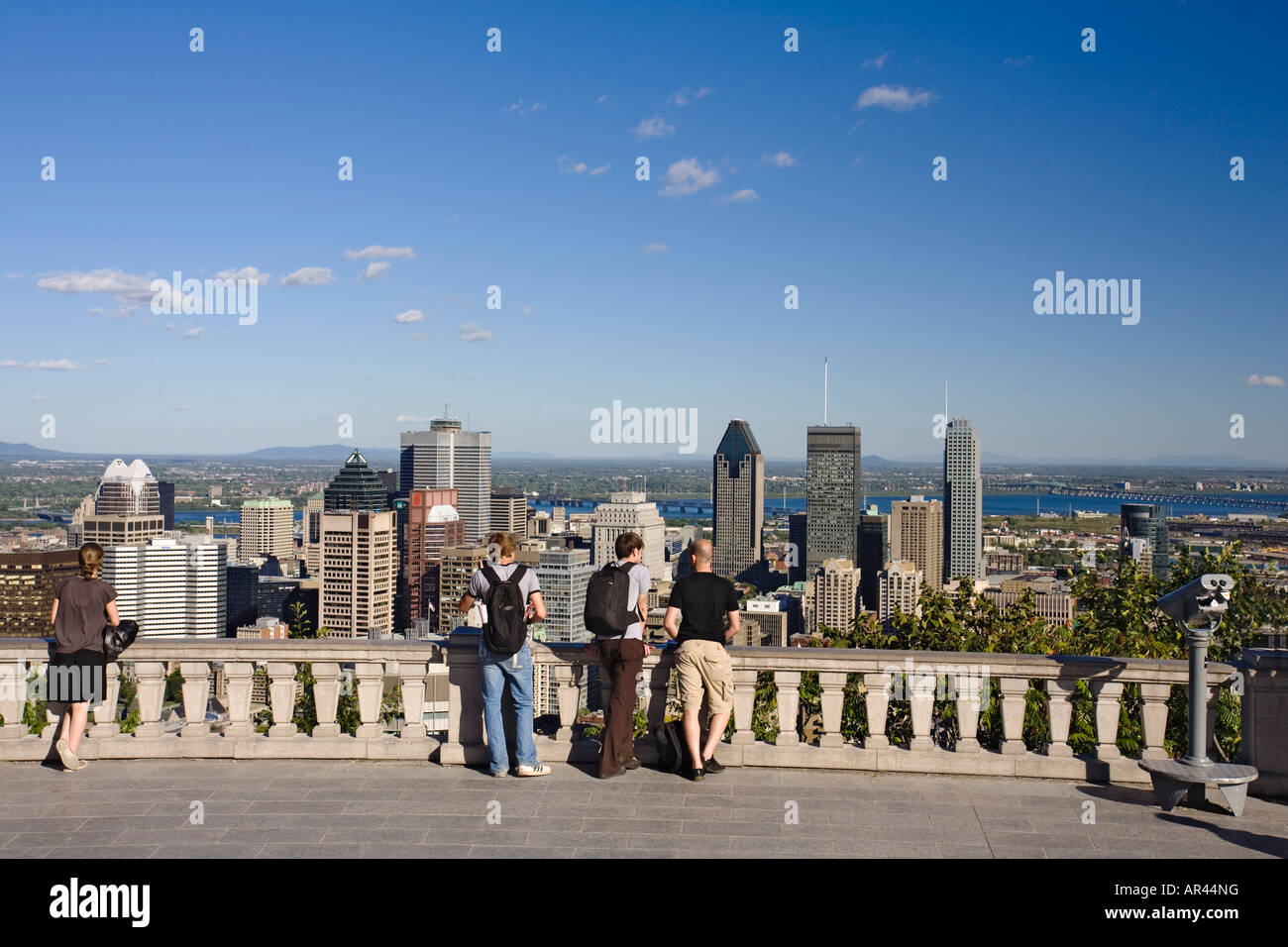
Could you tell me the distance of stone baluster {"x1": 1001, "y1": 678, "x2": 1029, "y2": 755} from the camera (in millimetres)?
8141

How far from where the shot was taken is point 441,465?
182 meters

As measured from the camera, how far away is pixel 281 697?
8.55 metres

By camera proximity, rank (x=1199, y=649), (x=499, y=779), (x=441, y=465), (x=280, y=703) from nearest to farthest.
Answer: (x=1199, y=649), (x=499, y=779), (x=280, y=703), (x=441, y=465)

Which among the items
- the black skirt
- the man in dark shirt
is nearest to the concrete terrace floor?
the man in dark shirt

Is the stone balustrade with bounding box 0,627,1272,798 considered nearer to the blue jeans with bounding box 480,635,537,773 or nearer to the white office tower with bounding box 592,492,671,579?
the blue jeans with bounding box 480,635,537,773

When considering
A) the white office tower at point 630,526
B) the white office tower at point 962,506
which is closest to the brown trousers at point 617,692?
the white office tower at point 630,526

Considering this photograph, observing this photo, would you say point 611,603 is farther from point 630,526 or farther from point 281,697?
point 630,526

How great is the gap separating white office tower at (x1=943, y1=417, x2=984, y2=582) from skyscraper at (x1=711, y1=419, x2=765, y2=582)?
29795 mm

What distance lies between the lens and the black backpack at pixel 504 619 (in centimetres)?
782

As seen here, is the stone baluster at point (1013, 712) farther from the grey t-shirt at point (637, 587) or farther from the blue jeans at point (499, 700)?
the blue jeans at point (499, 700)
